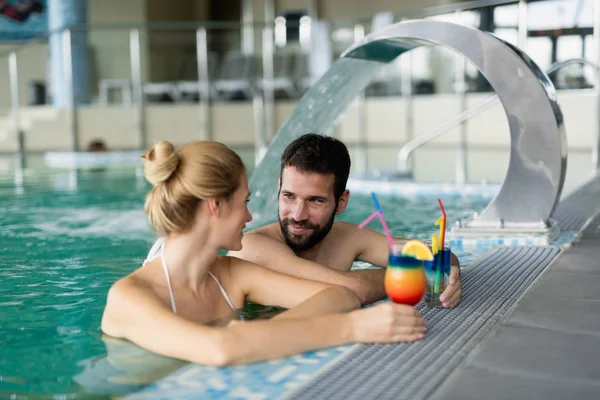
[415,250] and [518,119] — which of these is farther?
[518,119]

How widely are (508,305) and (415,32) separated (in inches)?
74.7

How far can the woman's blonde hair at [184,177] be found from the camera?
2.11m

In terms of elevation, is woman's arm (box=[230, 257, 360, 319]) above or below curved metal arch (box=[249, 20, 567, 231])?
below

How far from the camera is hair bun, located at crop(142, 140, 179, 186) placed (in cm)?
209

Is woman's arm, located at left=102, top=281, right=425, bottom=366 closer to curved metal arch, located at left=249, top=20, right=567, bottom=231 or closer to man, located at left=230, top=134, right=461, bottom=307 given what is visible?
man, located at left=230, top=134, right=461, bottom=307

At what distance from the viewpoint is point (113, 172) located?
978 centimetres

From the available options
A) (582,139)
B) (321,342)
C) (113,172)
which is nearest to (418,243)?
(321,342)

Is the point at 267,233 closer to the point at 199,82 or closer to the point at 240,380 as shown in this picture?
the point at 240,380

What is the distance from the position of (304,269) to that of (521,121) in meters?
1.77

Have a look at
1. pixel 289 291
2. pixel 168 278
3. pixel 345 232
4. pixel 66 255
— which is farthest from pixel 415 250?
pixel 66 255

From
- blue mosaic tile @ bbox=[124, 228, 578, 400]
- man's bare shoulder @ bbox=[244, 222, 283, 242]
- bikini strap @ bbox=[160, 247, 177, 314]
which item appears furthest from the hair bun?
man's bare shoulder @ bbox=[244, 222, 283, 242]

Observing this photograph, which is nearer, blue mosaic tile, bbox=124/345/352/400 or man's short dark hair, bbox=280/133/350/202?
blue mosaic tile, bbox=124/345/352/400

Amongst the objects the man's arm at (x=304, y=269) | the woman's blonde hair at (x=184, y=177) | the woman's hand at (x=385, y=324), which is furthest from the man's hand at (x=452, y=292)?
the woman's blonde hair at (x=184, y=177)

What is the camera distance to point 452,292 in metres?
2.60
